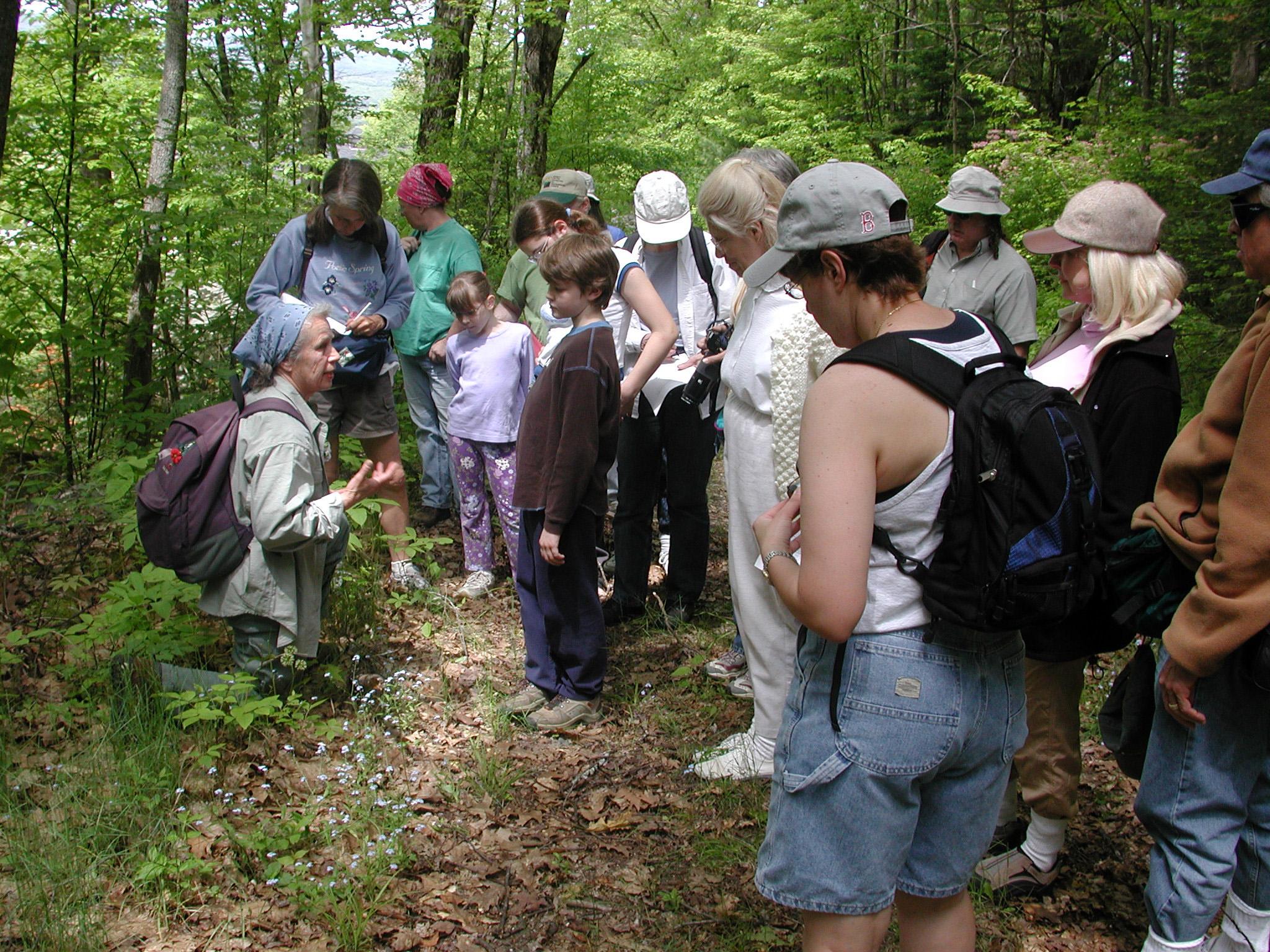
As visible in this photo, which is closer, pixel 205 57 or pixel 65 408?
pixel 65 408

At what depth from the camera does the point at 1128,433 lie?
2.65m

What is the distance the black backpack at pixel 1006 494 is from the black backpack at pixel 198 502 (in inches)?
104

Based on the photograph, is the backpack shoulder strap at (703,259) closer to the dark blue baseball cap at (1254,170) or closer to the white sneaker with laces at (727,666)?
the white sneaker with laces at (727,666)

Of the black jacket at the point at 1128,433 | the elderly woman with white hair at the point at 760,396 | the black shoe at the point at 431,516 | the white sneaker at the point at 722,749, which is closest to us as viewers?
the black jacket at the point at 1128,433

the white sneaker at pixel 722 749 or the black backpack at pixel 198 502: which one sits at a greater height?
the black backpack at pixel 198 502

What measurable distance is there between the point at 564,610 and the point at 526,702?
1.63 feet

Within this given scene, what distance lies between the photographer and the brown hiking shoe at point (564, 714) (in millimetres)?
4098

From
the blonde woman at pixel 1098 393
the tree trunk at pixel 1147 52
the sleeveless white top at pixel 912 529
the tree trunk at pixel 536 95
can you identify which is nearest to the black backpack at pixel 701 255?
the blonde woman at pixel 1098 393

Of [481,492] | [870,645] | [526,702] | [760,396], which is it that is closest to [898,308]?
[870,645]

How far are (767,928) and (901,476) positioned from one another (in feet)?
6.12

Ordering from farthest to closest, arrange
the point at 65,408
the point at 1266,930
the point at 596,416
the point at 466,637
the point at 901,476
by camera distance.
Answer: the point at 65,408 → the point at 466,637 → the point at 596,416 → the point at 1266,930 → the point at 901,476

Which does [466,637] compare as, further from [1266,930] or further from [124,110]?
[124,110]

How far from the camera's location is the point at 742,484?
344cm

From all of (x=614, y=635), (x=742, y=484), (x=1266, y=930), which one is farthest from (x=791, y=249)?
(x=614, y=635)
